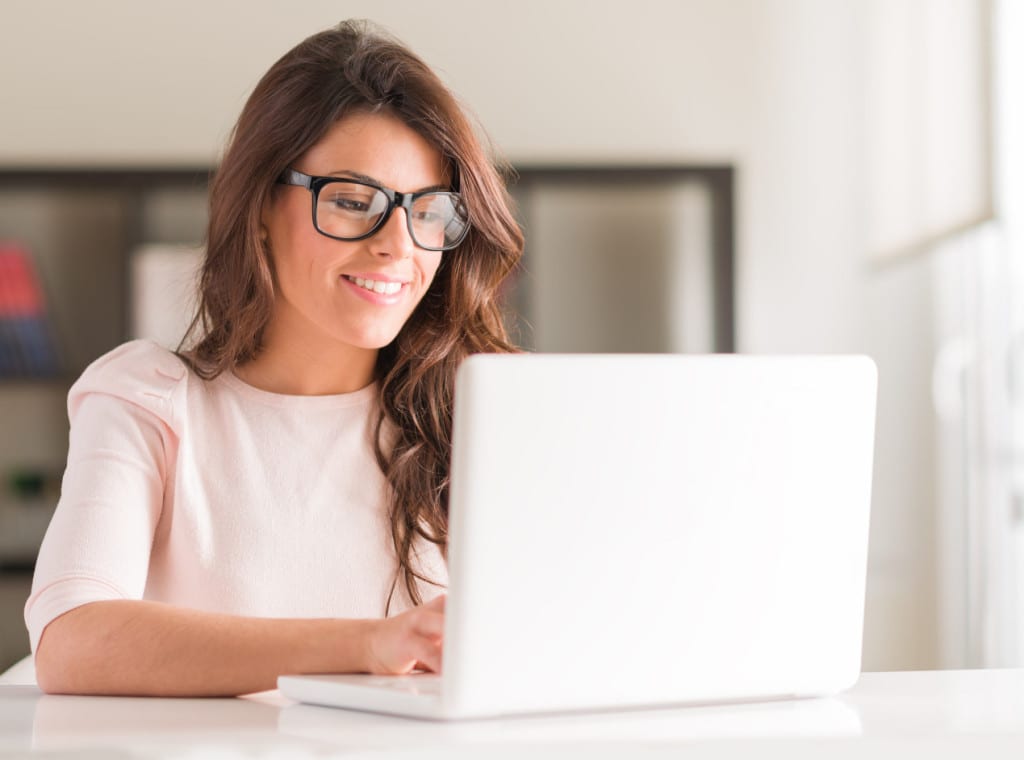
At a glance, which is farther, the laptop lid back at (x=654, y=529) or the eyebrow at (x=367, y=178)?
the eyebrow at (x=367, y=178)

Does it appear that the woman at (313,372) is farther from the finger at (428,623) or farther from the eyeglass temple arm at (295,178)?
the finger at (428,623)

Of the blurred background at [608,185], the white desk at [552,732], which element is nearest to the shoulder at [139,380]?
the white desk at [552,732]

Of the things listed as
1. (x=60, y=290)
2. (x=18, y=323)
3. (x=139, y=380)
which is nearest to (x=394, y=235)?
(x=139, y=380)

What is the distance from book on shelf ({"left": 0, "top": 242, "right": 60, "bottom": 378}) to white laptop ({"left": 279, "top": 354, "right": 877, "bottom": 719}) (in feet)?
11.2

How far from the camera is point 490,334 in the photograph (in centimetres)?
176

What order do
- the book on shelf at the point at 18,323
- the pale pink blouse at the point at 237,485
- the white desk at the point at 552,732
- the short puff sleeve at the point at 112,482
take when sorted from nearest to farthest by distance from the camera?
the white desk at the point at 552,732 < the short puff sleeve at the point at 112,482 < the pale pink blouse at the point at 237,485 < the book on shelf at the point at 18,323

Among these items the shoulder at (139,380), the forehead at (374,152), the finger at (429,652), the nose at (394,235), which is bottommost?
the finger at (429,652)

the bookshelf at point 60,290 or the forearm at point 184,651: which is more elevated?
the bookshelf at point 60,290

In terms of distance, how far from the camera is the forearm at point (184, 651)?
105cm

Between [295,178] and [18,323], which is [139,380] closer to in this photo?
[295,178]

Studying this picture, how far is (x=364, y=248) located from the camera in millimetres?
1522

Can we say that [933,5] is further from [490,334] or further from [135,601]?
[135,601]

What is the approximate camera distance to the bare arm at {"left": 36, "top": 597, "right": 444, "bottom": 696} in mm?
1006

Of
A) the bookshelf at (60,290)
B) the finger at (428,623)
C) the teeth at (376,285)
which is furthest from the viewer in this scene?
the bookshelf at (60,290)
